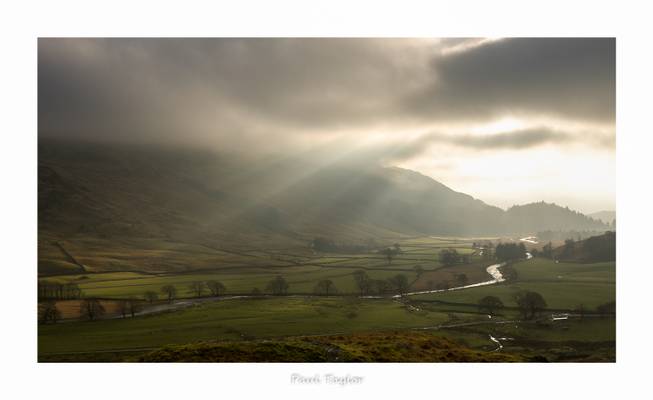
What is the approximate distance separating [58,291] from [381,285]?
77.1ft

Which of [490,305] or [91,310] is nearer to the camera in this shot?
[91,310]

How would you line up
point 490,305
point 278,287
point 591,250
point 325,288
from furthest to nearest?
point 591,250, point 325,288, point 278,287, point 490,305

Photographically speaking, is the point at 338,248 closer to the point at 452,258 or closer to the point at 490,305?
the point at 452,258

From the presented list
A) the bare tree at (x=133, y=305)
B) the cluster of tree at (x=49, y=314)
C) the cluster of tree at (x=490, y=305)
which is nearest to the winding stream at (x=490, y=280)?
the cluster of tree at (x=490, y=305)

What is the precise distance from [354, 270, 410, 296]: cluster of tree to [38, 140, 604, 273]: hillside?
16424 mm

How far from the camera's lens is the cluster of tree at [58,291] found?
23.1 metres

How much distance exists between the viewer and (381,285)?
27.8 meters

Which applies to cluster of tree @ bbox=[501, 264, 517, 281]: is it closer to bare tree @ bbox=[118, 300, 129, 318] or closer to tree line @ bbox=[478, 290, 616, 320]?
tree line @ bbox=[478, 290, 616, 320]

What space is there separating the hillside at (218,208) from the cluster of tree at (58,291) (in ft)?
13.2

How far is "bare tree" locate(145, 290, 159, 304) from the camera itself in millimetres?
25300

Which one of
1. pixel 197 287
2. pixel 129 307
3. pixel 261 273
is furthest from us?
pixel 261 273

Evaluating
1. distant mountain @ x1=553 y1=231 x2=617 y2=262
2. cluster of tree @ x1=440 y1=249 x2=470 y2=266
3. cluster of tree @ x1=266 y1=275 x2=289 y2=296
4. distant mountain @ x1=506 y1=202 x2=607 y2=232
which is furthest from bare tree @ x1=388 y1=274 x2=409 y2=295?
distant mountain @ x1=506 y1=202 x2=607 y2=232

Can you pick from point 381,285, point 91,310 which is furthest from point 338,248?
point 91,310

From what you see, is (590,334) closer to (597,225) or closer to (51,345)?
(51,345)
